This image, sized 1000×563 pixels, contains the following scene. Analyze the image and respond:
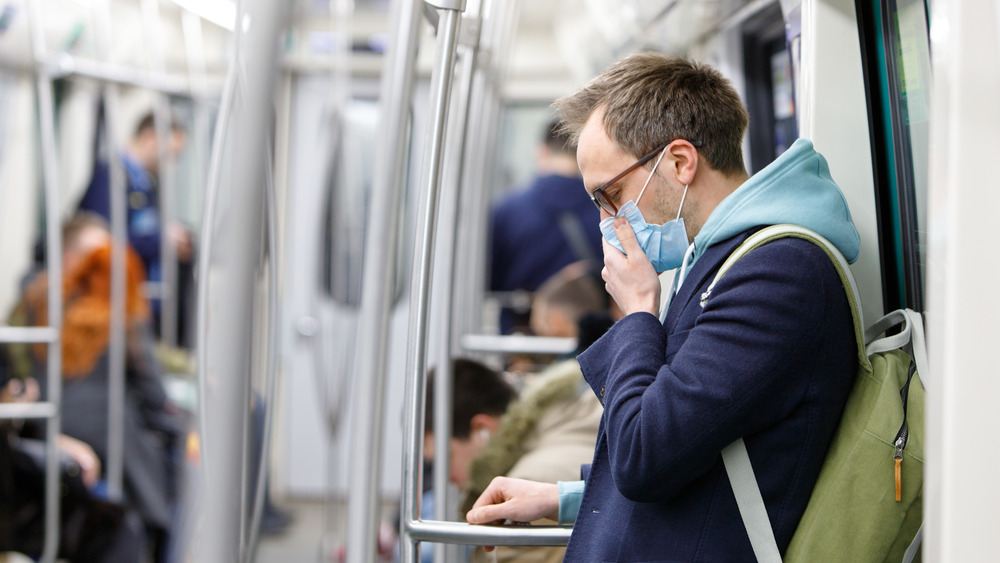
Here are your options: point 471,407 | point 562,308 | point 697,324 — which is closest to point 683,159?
point 697,324

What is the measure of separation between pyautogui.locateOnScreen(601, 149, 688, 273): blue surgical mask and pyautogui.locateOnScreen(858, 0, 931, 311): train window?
1.31ft

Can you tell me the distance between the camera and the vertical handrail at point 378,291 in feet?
4.40

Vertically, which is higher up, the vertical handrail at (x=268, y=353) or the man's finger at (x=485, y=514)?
the vertical handrail at (x=268, y=353)

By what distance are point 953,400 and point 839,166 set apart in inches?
29.6

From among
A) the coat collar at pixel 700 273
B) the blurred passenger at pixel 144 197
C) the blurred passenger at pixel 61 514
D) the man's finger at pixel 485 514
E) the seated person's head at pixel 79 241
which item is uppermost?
the blurred passenger at pixel 144 197

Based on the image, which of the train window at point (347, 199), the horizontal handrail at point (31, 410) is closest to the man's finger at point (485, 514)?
the horizontal handrail at point (31, 410)

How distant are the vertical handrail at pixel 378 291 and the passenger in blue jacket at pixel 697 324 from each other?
0.94 feet

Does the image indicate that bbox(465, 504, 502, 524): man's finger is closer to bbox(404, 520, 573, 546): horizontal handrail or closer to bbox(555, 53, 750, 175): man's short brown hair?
bbox(404, 520, 573, 546): horizontal handrail

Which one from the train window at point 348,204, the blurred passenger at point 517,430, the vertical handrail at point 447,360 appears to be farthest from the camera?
the train window at point 348,204

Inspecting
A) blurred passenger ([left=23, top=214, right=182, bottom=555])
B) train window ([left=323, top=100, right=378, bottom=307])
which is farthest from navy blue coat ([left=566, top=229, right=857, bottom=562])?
train window ([left=323, top=100, right=378, bottom=307])

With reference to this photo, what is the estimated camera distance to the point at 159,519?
3.30 meters

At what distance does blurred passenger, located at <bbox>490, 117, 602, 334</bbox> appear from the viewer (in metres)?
3.64

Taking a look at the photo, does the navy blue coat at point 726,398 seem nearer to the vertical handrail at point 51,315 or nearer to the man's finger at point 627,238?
the man's finger at point 627,238

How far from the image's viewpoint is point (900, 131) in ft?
4.39
